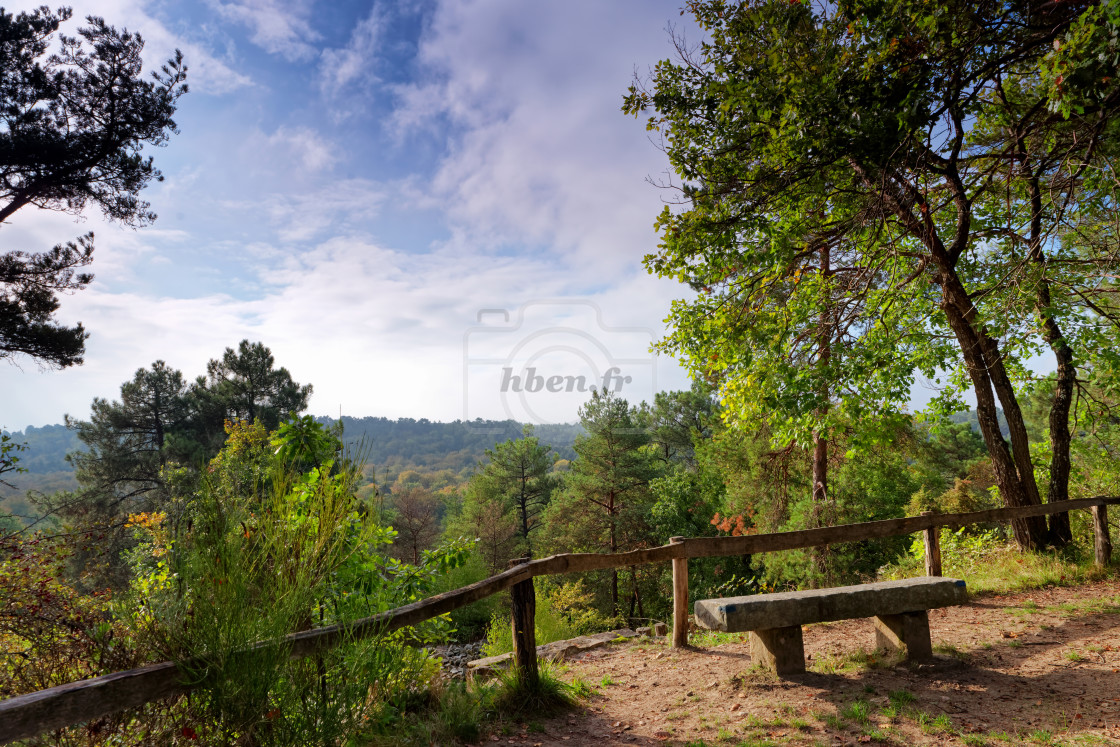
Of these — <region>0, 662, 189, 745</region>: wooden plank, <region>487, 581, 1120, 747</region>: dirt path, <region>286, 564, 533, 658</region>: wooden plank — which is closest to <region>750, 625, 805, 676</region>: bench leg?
<region>487, 581, 1120, 747</region>: dirt path

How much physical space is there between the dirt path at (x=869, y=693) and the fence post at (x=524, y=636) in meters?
0.33

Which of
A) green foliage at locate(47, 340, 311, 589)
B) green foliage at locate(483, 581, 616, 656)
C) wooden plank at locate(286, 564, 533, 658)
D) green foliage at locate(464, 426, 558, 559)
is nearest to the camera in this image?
wooden plank at locate(286, 564, 533, 658)

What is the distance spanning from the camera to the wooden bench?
4062 millimetres

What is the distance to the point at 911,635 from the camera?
14.6 ft

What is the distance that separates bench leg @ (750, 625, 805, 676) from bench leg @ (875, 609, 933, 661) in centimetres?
81

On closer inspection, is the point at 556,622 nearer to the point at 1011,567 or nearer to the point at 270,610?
the point at 1011,567

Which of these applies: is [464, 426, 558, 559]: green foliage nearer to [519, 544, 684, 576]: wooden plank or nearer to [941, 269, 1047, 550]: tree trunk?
[941, 269, 1047, 550]: tree trunk

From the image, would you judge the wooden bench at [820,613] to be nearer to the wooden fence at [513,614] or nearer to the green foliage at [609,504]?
the wooden fence at [513,614]

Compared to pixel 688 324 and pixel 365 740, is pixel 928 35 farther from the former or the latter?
pixel 365 740

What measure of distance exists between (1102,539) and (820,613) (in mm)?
6398

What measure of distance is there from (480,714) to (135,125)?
13529 mm

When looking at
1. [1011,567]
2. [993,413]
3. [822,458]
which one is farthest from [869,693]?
[822,458]

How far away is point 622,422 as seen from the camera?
3003cm

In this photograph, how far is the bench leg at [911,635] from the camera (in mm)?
4418
